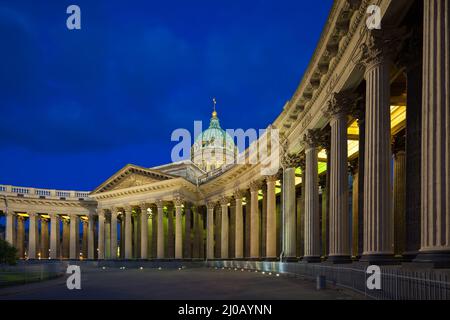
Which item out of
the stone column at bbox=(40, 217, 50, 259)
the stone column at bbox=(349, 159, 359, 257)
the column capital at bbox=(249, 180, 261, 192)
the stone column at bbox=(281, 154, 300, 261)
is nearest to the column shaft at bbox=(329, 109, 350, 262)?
the stone column at bbox=(349, 159, 359, 257)

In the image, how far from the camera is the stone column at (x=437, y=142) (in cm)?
1367

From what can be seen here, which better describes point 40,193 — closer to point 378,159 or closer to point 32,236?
point 32,236

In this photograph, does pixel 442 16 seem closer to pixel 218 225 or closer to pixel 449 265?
pixel 449 265

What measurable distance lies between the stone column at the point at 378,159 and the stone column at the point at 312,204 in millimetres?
13080

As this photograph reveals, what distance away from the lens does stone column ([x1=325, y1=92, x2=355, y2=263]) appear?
84.1 ft

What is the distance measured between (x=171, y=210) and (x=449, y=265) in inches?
2705

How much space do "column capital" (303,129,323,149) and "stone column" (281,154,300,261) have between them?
20.5ft

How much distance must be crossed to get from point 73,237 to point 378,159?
3045 inches

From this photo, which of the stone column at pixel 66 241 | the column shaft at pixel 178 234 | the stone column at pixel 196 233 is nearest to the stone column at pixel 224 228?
the column shaft at pixel 178 234

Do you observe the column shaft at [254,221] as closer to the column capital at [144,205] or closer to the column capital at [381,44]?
the column capital at [144,205]

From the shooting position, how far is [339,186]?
85.0ft
